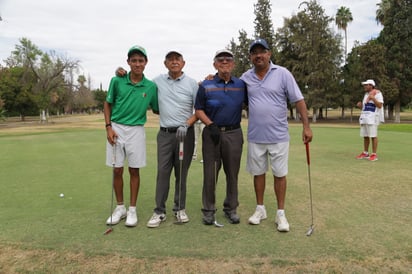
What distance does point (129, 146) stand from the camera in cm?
433

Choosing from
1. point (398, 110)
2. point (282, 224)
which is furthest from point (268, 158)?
point (398, 110)

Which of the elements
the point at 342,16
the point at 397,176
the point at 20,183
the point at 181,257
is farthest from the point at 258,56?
the point at 342,16

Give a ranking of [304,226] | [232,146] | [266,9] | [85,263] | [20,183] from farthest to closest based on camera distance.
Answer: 1. [266,9]
2. [20,183]
3. [232,146]
4. [304,226]
5. [85,263]

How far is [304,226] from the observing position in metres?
3.99

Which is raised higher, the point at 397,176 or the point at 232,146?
the point at 232,146

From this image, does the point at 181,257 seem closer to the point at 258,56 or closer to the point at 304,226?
the point at 304,226

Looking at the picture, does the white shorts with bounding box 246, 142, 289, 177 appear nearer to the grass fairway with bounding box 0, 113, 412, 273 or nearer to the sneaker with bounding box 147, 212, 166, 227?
the grass fairway with bounding box 0, 113, 412, 273

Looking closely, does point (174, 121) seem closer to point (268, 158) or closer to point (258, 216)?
point (268, 158)

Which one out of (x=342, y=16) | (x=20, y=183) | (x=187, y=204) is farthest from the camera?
(x=342, y=16)

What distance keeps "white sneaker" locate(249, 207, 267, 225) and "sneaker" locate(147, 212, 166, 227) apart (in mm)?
1151

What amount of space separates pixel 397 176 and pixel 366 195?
184 cm

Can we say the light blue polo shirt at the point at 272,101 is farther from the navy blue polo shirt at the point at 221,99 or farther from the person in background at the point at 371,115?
the person in background at the point at 371,115

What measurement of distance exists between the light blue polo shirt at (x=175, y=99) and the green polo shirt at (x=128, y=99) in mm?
164

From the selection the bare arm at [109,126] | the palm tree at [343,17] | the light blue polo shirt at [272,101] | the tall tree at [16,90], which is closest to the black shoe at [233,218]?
the light blue polo shirt at [272,101]
